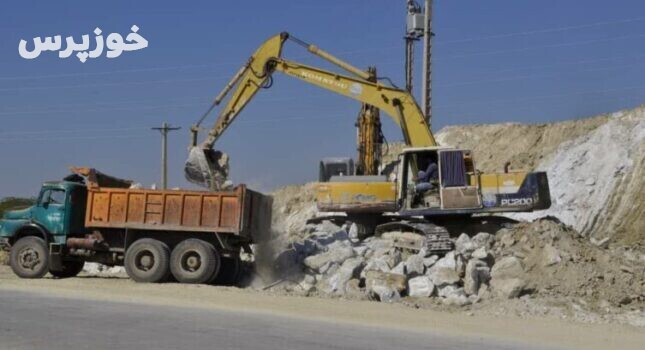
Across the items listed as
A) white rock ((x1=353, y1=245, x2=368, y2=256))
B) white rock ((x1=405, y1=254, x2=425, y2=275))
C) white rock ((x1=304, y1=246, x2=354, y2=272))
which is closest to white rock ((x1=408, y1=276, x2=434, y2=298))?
white rock ((x1=405, y1=254, x2=425, y2=275))

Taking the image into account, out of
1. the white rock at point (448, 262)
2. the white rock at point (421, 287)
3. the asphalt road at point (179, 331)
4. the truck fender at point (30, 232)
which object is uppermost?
the truck fender at point (30, 232)

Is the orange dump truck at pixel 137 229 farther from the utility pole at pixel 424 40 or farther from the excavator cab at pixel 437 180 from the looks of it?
the utility pole at pixel 424 40

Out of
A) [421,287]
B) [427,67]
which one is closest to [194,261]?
[421,287]

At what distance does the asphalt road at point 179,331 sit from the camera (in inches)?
421

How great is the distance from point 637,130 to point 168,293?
24871mm

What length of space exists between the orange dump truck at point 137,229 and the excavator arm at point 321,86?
4.37 meters

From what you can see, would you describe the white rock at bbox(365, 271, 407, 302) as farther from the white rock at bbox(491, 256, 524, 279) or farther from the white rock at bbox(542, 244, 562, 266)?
the white rock at bbox(542, 244, 562, 266)

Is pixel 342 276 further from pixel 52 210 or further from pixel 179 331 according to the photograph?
pixel 179 331

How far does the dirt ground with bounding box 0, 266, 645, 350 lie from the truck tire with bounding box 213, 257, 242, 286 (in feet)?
5.24

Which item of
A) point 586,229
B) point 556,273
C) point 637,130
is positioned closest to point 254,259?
point 556,273

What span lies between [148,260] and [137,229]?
75 cm

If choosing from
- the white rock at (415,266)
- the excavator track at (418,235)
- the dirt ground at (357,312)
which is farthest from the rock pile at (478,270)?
the dirt ground at (357,312)

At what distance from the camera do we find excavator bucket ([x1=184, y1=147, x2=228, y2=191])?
2227 cm

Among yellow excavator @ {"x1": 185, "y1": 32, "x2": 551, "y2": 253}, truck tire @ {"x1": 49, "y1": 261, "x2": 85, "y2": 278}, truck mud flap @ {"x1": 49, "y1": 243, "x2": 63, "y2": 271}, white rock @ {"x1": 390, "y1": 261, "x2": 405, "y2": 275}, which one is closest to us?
white rock @ {"x1": 390, "y1": 261, "x2": 405, "y2": 275}
